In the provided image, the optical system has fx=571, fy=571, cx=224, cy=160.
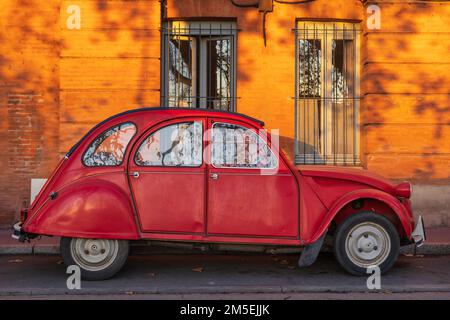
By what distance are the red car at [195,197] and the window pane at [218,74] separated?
4.56 m

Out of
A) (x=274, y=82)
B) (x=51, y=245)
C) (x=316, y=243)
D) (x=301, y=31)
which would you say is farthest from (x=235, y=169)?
(x=301, y=31)

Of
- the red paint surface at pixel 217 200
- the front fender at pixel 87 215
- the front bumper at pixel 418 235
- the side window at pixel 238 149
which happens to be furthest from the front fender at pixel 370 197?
the front fender at pixel 87 215

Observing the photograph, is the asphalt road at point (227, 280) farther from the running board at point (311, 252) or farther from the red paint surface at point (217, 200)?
the red paint surface at point (217, 200)

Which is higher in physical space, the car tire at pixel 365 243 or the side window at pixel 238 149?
the side window at pixel 238 149

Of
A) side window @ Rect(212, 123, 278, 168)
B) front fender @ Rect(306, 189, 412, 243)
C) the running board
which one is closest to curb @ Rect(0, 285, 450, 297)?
the running board

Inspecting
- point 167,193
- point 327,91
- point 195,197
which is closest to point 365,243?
point 195,197

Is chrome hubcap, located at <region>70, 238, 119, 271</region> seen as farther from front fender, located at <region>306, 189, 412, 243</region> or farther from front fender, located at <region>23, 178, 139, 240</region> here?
front fender, located at <region>306, 189, 412, 243</region>

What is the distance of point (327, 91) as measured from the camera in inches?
446

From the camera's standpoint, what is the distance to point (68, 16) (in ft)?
34.3

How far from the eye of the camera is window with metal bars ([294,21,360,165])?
11258 millimetres

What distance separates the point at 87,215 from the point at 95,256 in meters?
0.51

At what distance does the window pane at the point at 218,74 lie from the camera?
36.7 ft

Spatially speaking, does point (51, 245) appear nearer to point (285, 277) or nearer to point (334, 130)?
point (285, 277)

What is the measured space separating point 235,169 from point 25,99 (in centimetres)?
578
